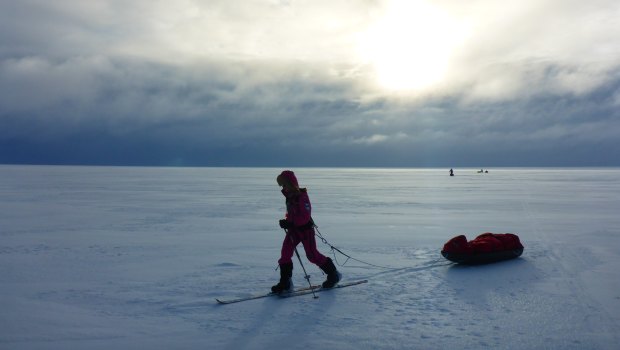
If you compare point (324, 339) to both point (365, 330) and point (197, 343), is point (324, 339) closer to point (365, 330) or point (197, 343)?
point (365, 330)

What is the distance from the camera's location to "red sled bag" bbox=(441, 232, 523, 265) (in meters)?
7.94

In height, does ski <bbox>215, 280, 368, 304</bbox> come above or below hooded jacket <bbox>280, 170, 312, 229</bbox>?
below

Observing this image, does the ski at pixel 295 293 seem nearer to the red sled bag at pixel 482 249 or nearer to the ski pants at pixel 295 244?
the ski pants at pixel 295 244

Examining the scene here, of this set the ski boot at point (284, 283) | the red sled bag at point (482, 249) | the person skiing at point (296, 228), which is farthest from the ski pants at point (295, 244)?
the red sled bag at point (482, 249)

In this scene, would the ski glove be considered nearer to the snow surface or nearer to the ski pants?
the ski pants

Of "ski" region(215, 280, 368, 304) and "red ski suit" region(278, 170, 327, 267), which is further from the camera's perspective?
"red ski suit" region(278, 170, 327, 267)

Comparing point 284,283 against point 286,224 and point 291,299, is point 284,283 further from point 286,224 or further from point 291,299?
point 286,224

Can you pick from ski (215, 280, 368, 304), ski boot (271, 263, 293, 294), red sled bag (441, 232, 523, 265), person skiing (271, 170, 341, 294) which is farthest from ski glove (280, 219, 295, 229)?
red sled bag (441, 232, 523, 265)

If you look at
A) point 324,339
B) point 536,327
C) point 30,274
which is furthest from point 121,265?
point 536,327

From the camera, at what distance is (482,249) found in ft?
26.7

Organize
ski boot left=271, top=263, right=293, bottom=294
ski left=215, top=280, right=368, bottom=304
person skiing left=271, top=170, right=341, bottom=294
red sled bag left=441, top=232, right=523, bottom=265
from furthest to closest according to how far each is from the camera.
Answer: red sled bag left=441, top=232, right=523, bottom=265, person skiing left=271, top=170, right=341, bottom=294, ski boot left=271, top=263, right=293, bottom=294, ski left=215, top=280, right=368, bottom=304

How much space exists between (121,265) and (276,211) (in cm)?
942

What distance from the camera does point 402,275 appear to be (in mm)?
7234

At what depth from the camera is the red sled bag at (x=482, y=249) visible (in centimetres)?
794
